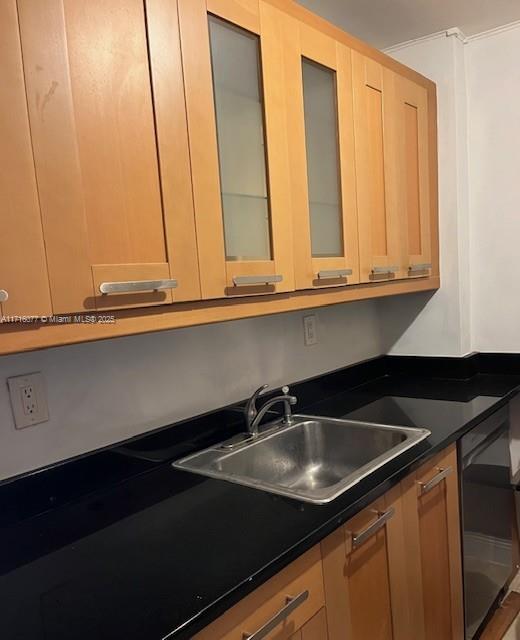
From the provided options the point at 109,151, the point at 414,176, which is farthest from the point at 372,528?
the point at 414,176

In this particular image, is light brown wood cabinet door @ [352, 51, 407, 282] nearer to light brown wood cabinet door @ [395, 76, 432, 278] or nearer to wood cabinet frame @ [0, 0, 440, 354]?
light brown wood cabinet door @ [395, 76, 432, 278]

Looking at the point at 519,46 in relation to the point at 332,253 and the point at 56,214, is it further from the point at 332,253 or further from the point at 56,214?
the point at 56,214

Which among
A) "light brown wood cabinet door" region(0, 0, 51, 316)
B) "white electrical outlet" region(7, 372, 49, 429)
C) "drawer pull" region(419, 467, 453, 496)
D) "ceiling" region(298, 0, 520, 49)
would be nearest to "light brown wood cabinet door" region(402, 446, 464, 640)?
"drawer pull" region(419, 467, 453, 496)

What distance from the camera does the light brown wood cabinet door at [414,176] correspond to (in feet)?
6.34

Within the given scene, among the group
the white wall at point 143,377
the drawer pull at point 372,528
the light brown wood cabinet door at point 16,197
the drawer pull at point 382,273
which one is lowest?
the drawer pull at point 372,528

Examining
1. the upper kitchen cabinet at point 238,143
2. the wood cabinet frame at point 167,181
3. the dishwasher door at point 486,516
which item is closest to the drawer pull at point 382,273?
the wood cabinet frame at point 167,181

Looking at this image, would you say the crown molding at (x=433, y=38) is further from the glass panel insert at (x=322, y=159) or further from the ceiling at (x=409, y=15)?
the glass panel insert at (x=322, y=159)

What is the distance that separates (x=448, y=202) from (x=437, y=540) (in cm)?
137

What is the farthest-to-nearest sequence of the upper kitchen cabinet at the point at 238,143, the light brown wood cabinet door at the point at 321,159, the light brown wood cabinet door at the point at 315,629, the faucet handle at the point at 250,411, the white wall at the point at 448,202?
the white wall at the point at 448,202 → the faucet handle at the point at 250,411 → the light brown wood cabinet door at the point at 321,159 → the upper kitchen cabinet at the point at 238,143 → the light brown wood cabinet door at the point at 315,629

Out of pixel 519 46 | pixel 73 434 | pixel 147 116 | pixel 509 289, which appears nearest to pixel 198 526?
pixel 73 434

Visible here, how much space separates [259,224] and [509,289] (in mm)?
1396

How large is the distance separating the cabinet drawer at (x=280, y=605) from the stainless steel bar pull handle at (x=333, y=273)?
0.76 m

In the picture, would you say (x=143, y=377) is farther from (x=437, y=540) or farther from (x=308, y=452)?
(x=437, y=540)

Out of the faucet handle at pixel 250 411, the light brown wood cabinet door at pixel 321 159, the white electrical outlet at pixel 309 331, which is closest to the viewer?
the light brown wood cabinet door at pixel 321 159
